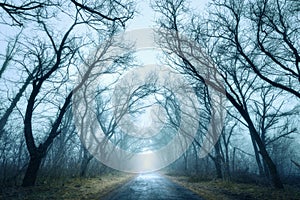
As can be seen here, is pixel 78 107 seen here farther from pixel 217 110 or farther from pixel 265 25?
pixel 265 25

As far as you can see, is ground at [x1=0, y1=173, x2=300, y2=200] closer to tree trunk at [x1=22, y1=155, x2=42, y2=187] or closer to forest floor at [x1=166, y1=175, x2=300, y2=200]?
forest floor at [x1=166, y1=175, x2=300, y2=200]

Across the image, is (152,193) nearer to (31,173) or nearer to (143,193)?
(143,193)

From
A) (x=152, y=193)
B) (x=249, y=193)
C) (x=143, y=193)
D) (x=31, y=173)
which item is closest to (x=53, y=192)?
(x=31, y=173)

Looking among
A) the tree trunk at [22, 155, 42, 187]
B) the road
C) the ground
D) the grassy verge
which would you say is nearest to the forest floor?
the ground

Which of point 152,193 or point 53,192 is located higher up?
point 152,193

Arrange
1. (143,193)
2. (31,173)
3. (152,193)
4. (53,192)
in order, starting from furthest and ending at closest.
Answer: (31,173) < (143,193) < (152,193) < (53,192)

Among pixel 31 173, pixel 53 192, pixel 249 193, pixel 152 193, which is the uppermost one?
pixel 31 173

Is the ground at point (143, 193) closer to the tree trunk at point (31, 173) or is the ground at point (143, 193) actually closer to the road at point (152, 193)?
the road at point (152, 193)

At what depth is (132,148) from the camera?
194 feet

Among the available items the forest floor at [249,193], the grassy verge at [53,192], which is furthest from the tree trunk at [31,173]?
the forest floor at [249,193]

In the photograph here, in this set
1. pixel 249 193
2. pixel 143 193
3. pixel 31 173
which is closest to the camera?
pixel 249 193

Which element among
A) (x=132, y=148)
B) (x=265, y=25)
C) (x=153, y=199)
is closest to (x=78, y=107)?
(x=153, y=199)

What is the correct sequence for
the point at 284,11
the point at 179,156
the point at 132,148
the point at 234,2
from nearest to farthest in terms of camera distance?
the point at 284,11 → the point at 234,2 → the point at 179,156 → the point at 132,148

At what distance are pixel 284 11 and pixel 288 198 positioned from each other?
8.40m
